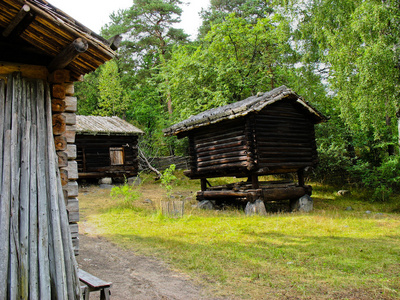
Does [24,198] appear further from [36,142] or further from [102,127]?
[102,127]

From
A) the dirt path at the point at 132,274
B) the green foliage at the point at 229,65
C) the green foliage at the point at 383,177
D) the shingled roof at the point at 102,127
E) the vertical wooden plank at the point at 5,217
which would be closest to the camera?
the vertical wooden plank at the point at 5,217

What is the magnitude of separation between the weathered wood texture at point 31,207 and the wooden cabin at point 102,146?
48.0ft

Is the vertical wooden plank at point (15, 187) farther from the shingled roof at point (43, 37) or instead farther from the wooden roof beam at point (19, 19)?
the wooden roof beam at point (19, 19)

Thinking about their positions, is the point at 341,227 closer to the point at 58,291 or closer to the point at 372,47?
the point at 372,47

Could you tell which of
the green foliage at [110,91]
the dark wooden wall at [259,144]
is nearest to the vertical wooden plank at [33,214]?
the dark wooden wall at [259,144]

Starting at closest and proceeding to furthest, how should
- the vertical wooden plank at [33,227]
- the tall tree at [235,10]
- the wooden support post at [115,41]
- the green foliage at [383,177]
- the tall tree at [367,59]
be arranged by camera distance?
the vertical wooden plank at [33,227], the wooden support post at [115,41], the tall tree at [367,59], the green foliage at [383,177], the tall tree at [235,10]

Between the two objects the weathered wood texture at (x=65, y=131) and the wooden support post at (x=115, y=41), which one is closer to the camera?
the wooden support post at (x=115, y=41)

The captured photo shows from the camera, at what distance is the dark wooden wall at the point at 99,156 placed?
766 inches

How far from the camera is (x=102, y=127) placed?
19719 mm

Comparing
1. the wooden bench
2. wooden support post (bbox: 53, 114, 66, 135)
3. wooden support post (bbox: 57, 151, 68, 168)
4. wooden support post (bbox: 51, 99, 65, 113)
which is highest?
wooden support post (bbox: 51, 99, 65, 113)

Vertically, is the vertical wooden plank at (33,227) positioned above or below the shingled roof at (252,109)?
below

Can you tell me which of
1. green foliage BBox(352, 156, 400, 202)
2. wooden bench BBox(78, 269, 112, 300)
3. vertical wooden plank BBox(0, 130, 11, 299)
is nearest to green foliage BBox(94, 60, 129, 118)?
green foliage BBox(352, 156, 400, 202)

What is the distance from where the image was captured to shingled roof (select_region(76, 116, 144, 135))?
18.7m

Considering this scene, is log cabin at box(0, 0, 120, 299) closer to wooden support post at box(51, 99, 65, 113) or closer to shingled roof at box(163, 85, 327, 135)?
wooden support post at box(51, 99, 65, 113)
